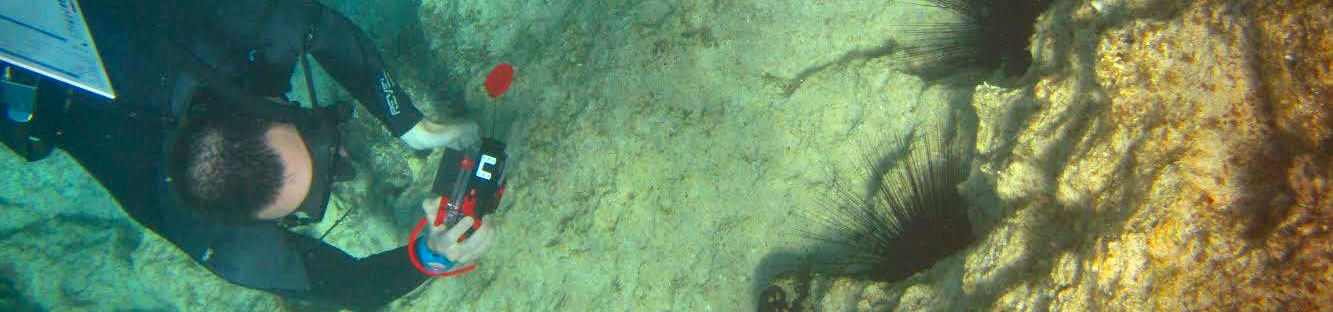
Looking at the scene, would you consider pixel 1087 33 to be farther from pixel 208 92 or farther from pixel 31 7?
pixel 31 7

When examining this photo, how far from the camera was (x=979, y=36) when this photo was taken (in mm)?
2119

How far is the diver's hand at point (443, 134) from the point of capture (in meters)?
3.53

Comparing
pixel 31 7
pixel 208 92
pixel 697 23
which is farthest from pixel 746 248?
pixel 31 7

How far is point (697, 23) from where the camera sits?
2.77 m

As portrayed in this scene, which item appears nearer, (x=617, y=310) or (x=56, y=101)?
(x=56, y=101)

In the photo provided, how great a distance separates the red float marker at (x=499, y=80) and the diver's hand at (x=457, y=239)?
2.78 ft

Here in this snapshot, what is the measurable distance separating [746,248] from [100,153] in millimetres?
2936

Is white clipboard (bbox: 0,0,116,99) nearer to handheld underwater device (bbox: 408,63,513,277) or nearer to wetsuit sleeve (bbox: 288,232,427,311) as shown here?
wetsuit sleeve (bbox: 288,232,427,311)

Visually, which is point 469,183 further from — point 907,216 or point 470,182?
point 907,216

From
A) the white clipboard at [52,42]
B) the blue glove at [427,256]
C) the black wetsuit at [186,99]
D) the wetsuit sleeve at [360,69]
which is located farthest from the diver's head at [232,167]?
the wetsuit sleeve at [360,69]

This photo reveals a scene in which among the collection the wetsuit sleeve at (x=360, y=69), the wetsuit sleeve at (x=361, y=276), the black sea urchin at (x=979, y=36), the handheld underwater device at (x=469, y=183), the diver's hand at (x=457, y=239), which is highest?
the black sea urchin at (x=979, y=36)

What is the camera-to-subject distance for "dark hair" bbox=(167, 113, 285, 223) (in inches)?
87.6

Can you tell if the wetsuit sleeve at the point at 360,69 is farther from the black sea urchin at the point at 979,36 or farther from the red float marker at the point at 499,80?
the black sea urchin at the point at 979,36

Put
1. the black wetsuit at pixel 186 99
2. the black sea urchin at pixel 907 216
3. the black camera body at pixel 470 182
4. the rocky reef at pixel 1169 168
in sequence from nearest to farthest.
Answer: the rocky reef at pixel 1169 168 < the black sea urchin at pixel 907 216 < the black wetsuit at pixel 186 99 < the black camera body at pixel 470 182
